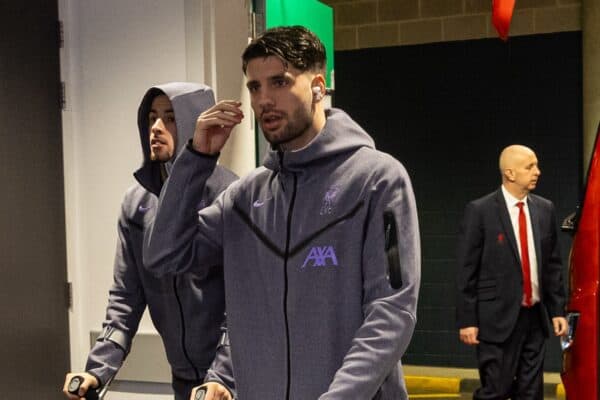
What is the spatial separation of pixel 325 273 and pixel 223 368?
542 mm

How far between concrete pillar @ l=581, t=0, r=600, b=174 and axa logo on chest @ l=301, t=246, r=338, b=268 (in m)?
4.87

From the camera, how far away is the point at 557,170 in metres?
6.68

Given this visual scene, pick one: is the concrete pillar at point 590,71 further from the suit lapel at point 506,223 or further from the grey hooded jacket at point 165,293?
the grey hooded jacket at point 165,293

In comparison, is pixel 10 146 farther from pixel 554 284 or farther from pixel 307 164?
pixel 554 284

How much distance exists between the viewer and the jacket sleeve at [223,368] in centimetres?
222

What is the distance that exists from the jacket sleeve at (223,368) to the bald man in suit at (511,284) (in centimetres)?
287

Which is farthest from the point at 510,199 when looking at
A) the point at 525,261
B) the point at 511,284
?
the point at 511,284

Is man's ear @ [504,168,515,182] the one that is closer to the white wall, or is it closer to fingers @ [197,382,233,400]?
the white wall

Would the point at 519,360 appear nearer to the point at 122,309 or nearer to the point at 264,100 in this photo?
the point at 122,309

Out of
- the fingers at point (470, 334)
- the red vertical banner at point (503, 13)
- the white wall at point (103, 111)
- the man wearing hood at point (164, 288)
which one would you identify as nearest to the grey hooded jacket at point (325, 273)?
the man wearing hood at point (164, 288)

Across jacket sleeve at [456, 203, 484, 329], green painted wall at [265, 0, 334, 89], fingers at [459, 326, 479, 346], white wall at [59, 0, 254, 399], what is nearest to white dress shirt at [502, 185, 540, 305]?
jacket sleeve at [456, 203, 484, 329]

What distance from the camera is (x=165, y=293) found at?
2.54 metres

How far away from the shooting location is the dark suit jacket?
4.79m

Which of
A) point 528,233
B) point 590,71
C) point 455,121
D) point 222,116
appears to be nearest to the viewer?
point 222,116
